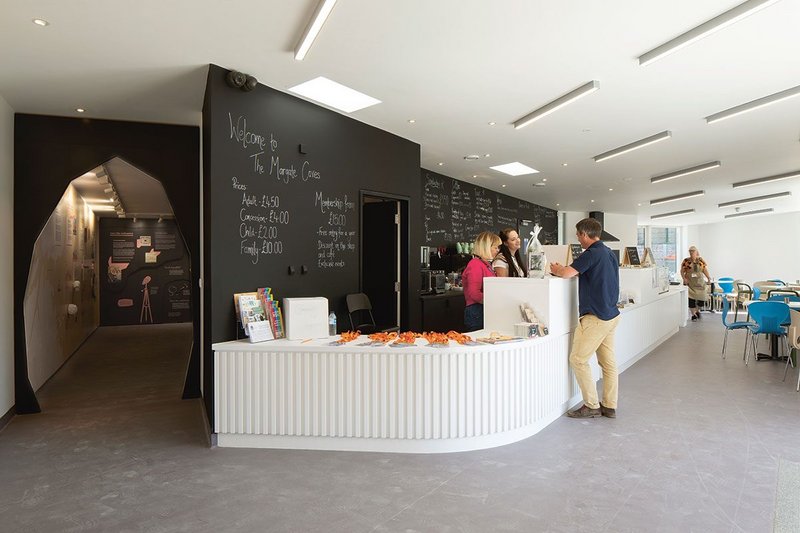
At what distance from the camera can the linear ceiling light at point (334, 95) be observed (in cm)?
429

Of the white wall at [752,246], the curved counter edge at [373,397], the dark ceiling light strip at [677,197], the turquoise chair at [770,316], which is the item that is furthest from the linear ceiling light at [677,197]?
the curved counter edge at [373,397]

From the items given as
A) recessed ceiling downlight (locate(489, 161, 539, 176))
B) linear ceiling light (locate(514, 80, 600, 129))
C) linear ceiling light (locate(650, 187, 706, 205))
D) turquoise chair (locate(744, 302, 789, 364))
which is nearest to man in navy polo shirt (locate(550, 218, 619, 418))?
linear ceiling light (locate(514, 80, 600, 129))

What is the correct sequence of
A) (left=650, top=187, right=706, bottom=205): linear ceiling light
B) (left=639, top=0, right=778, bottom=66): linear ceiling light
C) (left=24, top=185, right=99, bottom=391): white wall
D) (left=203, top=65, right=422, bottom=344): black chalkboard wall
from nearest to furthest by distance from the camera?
1. (left=639, top=0, right=778, bottom=66): linear ceiling light
2. (left=203, top=65, right=422, bottom=344): black chalkboard wall
3. (left=24, top=185, right=99, bottom=391): white wall
4. (left=650, top=187, right=706, bottom=205): linear ceiling light

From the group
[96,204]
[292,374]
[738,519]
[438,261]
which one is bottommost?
[738,519]

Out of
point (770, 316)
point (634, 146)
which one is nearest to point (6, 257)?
point (634, 146)

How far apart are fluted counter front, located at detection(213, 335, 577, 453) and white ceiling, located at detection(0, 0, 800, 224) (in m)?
2.19

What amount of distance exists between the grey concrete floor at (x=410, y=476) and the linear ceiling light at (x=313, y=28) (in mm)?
2837

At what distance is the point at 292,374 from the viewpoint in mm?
3723

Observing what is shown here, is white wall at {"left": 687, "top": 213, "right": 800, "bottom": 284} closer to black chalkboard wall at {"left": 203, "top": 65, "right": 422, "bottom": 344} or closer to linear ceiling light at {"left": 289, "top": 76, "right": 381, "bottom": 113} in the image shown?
black chalkboard wall at {"left": 203, "top": 65, "right": 422, "bottom": 344}

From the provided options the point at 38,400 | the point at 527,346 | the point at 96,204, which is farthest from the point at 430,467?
the point at 96,204

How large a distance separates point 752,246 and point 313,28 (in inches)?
718

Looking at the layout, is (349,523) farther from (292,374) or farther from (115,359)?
(115,359)

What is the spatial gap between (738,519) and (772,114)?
4.48 m

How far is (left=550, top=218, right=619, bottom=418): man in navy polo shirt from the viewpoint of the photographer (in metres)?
4.21
